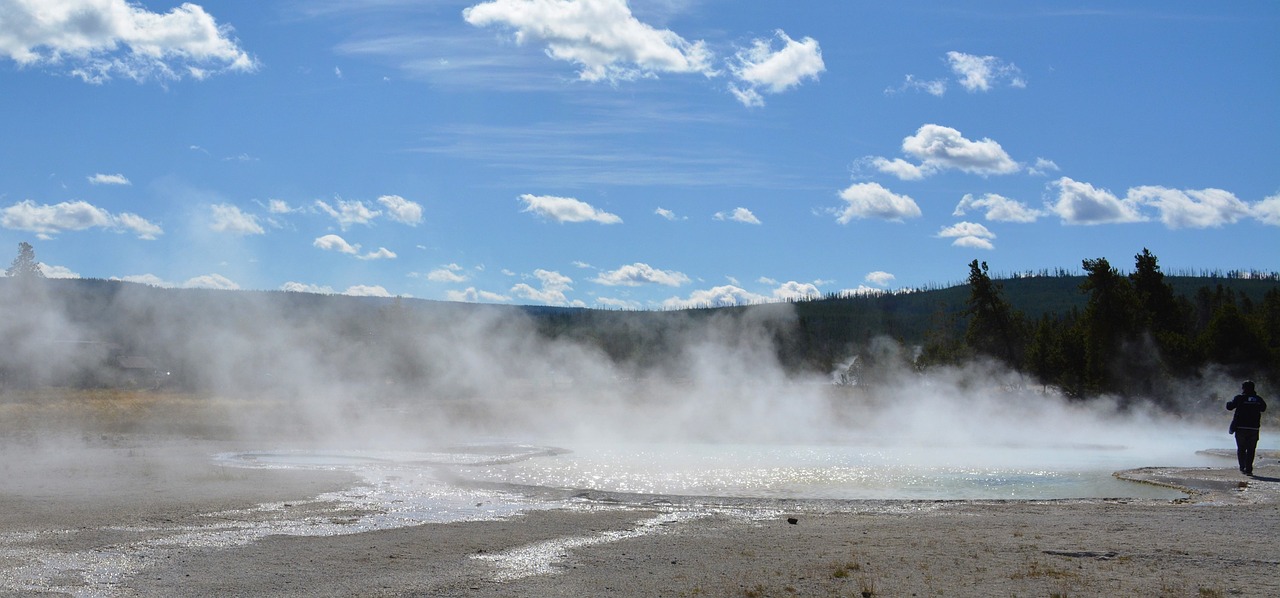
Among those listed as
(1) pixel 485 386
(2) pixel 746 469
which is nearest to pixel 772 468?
(2) pixel 746 469

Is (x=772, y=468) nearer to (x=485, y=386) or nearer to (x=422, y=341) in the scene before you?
(x=485, y=386)

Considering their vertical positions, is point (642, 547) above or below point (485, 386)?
below

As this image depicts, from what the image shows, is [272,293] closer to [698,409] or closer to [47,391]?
[47,391]

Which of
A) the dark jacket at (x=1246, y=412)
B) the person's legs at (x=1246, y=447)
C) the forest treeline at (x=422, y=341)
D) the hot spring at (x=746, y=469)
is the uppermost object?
the forest treeline at (x=422, y=341)

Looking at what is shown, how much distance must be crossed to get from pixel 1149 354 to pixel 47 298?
1884 inches

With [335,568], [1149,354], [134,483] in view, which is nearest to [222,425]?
[134,483]

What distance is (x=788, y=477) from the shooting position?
2097 centimetres

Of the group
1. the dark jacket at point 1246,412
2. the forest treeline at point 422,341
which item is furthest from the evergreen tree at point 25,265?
the dark jacket at point 1246,412

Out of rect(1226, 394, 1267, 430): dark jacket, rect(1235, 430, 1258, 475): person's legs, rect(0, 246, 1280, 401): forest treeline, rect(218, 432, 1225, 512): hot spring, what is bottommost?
rect(218, 432, 1225, 512): hot spring

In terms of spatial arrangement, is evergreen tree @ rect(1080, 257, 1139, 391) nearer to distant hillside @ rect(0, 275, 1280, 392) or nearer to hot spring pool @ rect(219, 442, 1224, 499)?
distant hillside @ rect(0, 275, 1280, 392)

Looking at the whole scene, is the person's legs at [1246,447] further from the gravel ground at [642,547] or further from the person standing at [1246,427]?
the gravel ground at [642,547]

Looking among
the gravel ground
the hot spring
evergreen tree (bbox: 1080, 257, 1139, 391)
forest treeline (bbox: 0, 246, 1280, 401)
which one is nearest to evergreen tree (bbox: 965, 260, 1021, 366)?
forest treeline (bbox: 0, 246, 1280, 401)

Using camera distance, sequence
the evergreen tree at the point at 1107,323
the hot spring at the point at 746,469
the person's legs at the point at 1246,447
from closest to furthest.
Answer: the hot spring at the point at 746,469 → the person's legs at the point at 1246,447 → the evergreen tree at the point at 1107,323

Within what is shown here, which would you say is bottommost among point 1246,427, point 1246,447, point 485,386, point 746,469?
point 746,469
